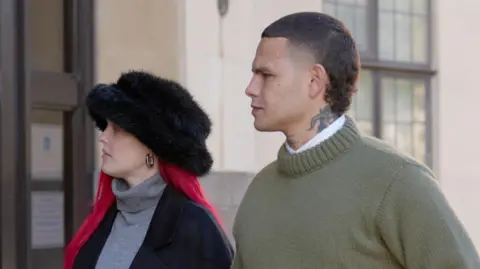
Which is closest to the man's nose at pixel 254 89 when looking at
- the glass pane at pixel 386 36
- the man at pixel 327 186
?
the man at pixel 327 186

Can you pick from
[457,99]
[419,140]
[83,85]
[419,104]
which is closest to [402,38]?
[419,104]

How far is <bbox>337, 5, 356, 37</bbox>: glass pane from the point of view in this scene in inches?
261

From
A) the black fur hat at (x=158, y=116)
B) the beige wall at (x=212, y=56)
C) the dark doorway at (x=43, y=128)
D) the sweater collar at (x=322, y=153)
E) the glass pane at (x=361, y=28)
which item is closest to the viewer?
the sweater collar at (x=322, y=153)

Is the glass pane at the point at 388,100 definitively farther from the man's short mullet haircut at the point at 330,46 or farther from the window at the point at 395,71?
the man's short mullet haircut at the point at 330,46

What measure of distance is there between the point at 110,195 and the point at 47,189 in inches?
78.2

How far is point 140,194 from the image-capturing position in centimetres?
308

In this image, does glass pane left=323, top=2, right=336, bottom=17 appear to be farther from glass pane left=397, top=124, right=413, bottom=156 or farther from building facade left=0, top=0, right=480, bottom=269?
glass pane left=397, top=124, right=413, bottom=156

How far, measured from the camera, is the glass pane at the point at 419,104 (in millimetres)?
7074

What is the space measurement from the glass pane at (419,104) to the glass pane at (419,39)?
195 millimetres

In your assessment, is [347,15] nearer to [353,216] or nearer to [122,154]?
[122,154]

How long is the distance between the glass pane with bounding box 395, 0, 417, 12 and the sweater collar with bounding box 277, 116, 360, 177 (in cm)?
490

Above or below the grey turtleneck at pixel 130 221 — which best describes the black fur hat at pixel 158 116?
above

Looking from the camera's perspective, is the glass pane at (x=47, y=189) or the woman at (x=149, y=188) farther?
the glass pane at (x=47, y=189)

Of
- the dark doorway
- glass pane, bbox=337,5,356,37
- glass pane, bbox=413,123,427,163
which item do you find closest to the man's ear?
the dark doorway
